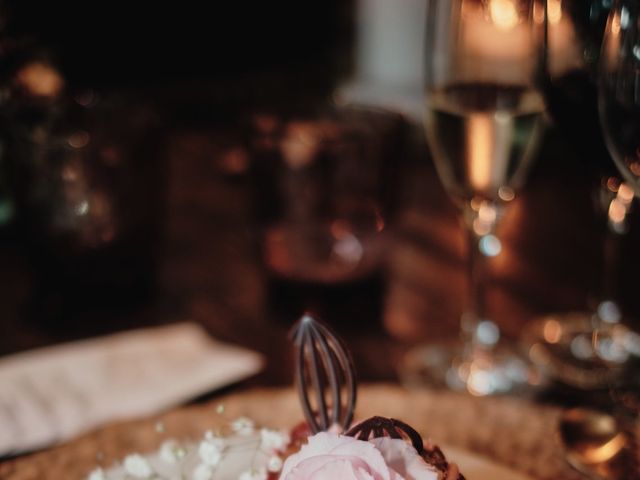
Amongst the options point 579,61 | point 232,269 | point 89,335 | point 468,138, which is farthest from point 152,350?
point 579,61

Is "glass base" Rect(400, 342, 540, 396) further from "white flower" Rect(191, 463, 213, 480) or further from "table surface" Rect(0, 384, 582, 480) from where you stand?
"white flower" Rect(191, 463, 213, 480)

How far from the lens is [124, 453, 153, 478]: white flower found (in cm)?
45

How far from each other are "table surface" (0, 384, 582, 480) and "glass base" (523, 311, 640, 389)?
12 centimetres

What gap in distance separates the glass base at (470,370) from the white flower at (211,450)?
0.35 m

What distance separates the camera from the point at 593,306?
90cm

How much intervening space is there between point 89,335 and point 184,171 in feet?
1.46

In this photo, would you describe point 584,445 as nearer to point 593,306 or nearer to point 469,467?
point 469,467

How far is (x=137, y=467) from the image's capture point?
1.50 feet

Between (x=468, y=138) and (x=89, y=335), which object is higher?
(x=468, y=138)

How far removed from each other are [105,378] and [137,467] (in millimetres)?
304

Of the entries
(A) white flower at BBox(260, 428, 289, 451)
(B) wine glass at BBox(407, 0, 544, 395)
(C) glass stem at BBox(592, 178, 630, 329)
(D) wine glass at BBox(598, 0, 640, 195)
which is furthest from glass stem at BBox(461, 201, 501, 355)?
(A) white flower at BBox(260, 428, 289, 451)

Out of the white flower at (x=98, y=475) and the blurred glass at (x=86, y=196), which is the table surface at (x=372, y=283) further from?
the white flower at (x=98, y=475)

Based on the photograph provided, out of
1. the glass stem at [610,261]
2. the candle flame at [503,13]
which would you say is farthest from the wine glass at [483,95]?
the glass stem at [610,261]

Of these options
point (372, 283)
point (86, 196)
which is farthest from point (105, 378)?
point (372, 283)
